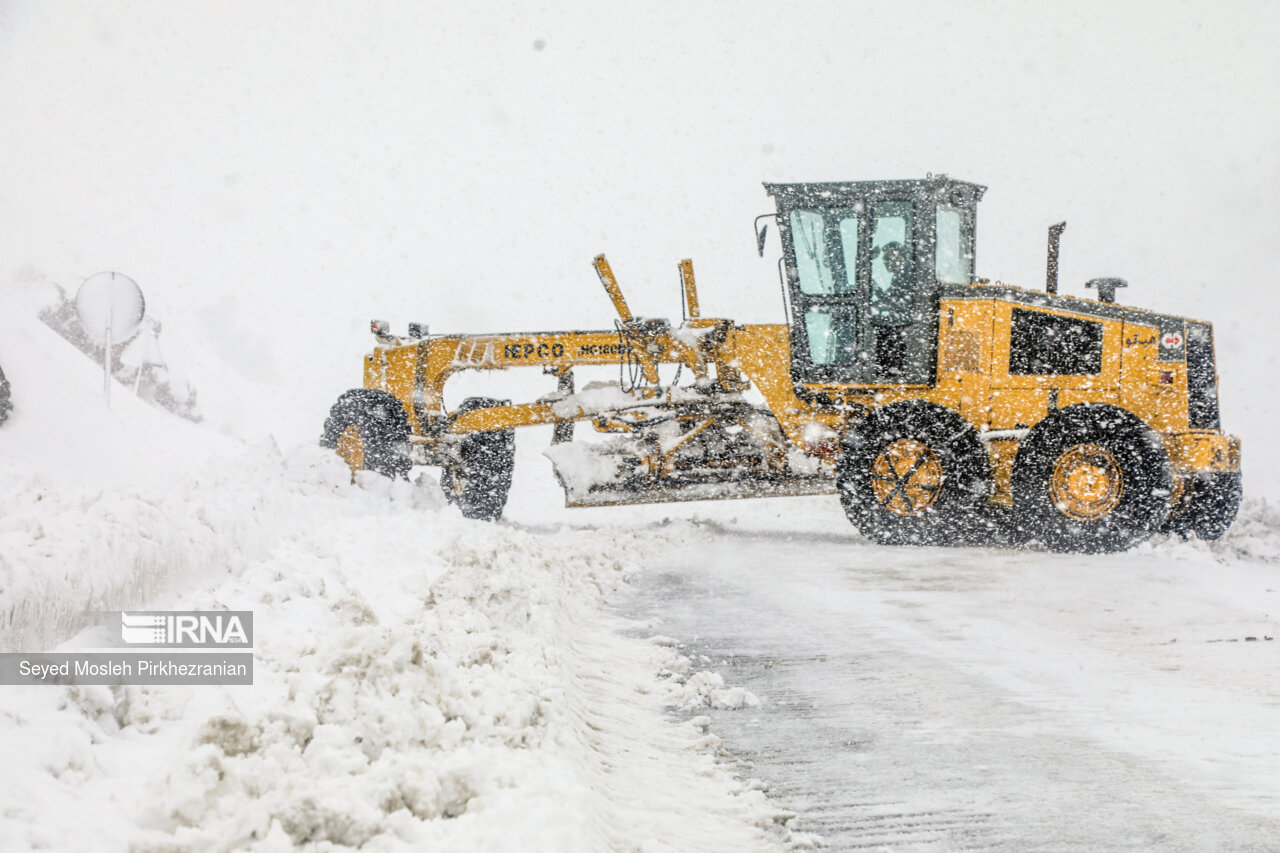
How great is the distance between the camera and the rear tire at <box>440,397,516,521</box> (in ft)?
39.7

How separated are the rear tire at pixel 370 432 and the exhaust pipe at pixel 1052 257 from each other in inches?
251

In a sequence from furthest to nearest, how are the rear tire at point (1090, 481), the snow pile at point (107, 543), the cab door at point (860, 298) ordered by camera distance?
the cab door at point (860, 298), the rear tire at point (1090, 481), the snow pile at point (107, 543)

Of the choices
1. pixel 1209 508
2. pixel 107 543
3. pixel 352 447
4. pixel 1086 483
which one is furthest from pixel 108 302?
pixel 1209 508

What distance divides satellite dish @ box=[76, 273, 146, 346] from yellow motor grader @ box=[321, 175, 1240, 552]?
96.9 inches

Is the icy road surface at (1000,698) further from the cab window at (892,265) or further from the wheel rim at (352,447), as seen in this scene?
the wheel rim at (352,447)

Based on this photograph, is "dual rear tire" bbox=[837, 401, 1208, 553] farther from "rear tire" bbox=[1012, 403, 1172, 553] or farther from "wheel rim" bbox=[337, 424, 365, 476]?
"wheel rim" bbox=[337, 424, 365, 476]

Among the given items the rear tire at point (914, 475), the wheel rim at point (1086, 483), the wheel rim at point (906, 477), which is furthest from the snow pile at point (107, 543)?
the wheel rim at point (1086, 483)

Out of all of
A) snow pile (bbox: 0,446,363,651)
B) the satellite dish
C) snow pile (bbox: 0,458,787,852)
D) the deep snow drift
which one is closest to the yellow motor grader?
the satellite dish

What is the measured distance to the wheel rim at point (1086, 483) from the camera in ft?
29.0

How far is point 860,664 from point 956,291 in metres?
6.11

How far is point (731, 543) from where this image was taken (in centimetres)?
995

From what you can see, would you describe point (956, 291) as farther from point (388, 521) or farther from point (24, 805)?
point (24, 805)

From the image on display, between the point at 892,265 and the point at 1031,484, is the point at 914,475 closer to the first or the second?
the point at 1031,484

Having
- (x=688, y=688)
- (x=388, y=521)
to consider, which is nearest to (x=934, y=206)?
(x=388, y=521)
